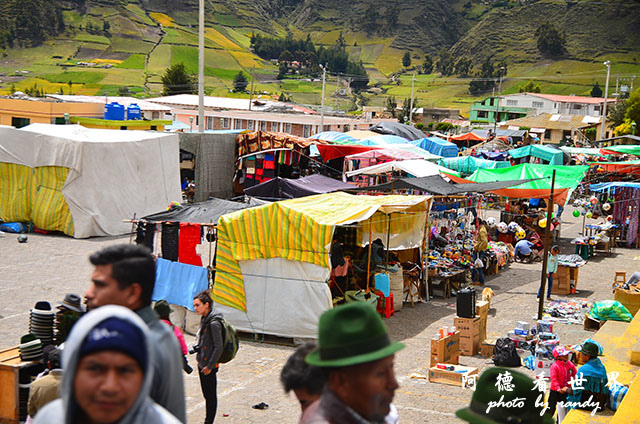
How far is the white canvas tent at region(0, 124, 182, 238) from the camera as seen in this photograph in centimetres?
1941

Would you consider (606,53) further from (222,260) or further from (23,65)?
(222,260)

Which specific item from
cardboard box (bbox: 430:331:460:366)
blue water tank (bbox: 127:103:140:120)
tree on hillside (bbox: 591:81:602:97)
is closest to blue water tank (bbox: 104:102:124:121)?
blue water tank (bbox: 127:103:140:120)

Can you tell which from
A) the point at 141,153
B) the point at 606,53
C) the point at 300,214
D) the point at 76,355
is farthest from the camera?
the point at 606,53

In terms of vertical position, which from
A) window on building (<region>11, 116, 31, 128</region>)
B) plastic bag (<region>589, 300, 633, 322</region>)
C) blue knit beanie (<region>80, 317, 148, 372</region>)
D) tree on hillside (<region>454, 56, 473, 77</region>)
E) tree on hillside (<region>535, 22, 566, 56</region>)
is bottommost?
plastic bag (<region>589, 300, 633, 322</region>)

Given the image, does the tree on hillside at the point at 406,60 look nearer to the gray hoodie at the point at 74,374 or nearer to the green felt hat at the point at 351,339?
the green felt hat at the point at 351,339

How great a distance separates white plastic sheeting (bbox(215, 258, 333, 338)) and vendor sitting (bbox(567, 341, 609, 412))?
14.4ft

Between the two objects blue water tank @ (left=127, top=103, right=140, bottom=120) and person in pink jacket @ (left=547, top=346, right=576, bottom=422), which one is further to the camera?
blue water tank @ (left=127, top=103, right=140, bottom=120)

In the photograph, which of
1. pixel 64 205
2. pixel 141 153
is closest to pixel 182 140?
pixel 141 153

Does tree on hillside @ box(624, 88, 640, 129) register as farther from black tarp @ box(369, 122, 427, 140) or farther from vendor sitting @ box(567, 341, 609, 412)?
vendor sitting @ box(567, 341, 609, 412)

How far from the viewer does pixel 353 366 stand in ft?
7.73

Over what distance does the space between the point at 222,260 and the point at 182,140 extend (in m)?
13.6

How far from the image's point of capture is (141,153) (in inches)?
821

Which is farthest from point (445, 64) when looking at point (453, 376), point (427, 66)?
point (453, 376)

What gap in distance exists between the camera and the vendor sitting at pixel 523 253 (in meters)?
19.7
